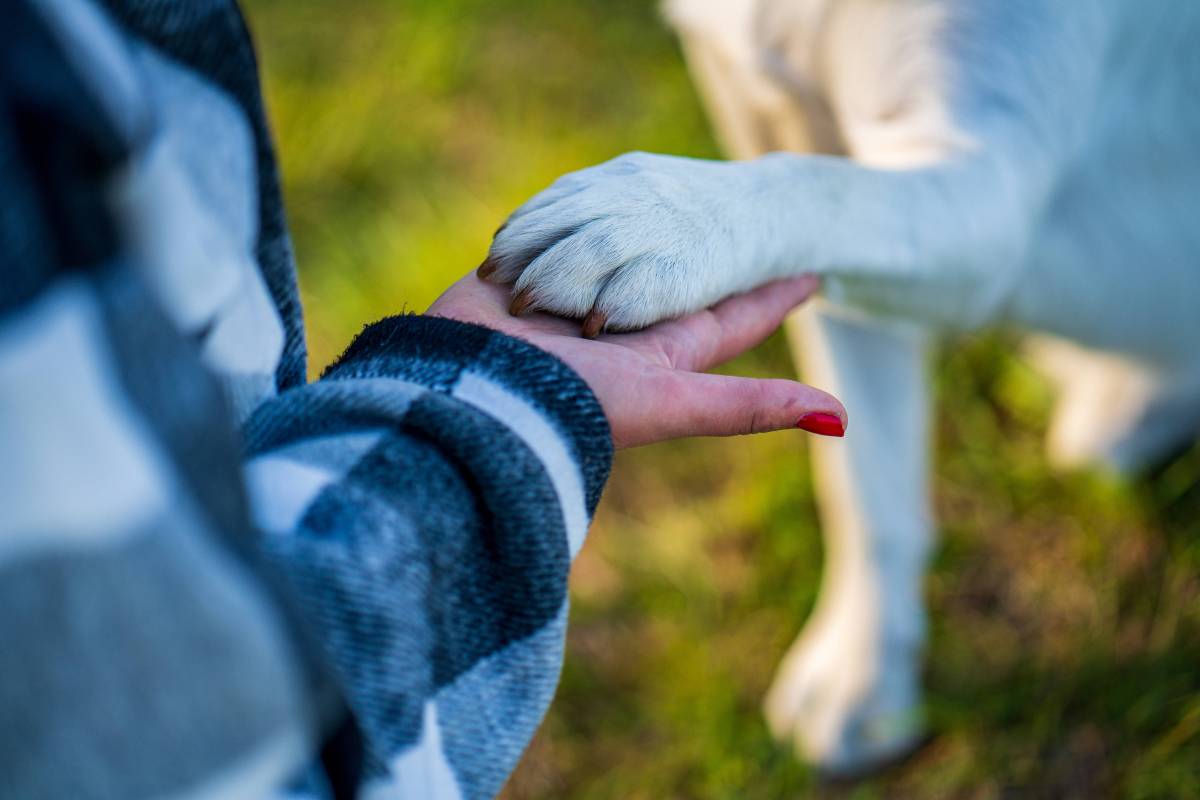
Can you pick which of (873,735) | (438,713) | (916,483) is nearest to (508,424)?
(438,713)

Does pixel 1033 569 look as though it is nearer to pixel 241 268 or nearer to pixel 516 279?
pixel 516 279

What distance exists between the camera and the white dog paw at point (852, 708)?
1786 mm

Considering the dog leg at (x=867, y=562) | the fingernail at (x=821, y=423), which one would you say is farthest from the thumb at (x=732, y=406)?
the dog leg at (x=867, y=562)

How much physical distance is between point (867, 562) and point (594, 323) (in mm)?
972

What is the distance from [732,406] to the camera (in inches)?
35.2

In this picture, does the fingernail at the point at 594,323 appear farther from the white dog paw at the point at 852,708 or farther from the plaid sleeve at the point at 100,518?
the white dog paw at the point at 852,708

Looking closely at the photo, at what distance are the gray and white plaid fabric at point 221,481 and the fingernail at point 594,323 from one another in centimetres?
16

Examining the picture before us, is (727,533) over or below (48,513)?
below

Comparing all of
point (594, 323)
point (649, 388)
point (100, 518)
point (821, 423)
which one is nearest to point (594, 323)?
point (594, 323)

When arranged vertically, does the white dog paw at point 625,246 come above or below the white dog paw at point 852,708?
above

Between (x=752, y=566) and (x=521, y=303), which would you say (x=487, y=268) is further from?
(x=752, y=566)

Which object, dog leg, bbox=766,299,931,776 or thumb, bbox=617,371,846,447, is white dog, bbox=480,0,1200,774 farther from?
thumb, bbox=617,371,846,447

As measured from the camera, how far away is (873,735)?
1.79 metres

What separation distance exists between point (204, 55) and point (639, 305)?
0.42 meters
